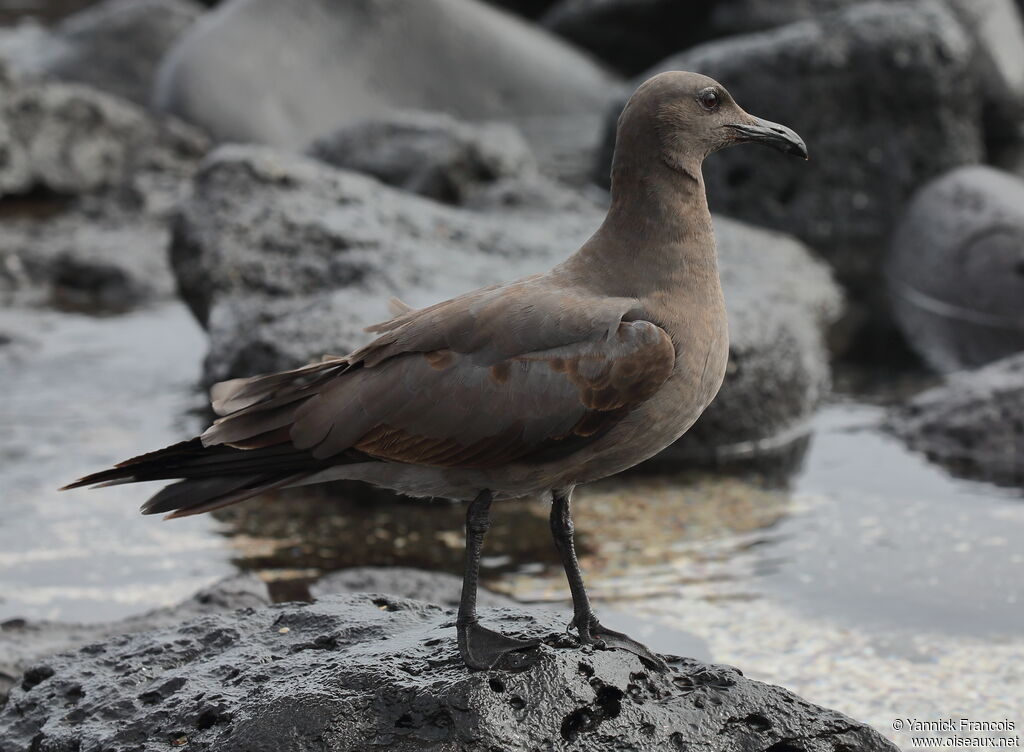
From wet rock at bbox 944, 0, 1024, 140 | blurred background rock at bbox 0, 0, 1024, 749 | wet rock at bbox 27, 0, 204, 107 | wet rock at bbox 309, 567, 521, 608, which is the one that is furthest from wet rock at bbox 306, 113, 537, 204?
wet rock at bbox 27, 0, 204, 107

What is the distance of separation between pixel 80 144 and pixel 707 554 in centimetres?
1008

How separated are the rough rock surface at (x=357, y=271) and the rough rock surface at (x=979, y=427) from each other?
0.80m

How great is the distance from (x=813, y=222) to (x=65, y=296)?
678 cm

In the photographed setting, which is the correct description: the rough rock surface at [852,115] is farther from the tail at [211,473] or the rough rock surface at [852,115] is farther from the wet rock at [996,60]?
the tail at [211,473]

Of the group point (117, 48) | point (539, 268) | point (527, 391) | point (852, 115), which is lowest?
point (527, 391)

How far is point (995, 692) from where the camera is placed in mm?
5609

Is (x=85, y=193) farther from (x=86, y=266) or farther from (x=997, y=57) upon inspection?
(x=997, y=57)

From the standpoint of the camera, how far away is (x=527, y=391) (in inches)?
163

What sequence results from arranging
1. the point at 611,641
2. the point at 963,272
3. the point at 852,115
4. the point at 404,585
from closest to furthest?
the point at 611,641
the point at 404,585
the point at 963,272
the point at 852,115

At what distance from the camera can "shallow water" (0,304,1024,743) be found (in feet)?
19.6

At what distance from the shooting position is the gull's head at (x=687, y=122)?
434cm

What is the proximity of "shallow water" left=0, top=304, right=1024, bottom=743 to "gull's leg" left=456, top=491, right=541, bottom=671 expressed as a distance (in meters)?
2.02

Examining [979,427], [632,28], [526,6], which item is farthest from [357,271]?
[526,6]

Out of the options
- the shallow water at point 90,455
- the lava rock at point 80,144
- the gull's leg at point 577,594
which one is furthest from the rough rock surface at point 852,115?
the gull's leg at point 577,594
